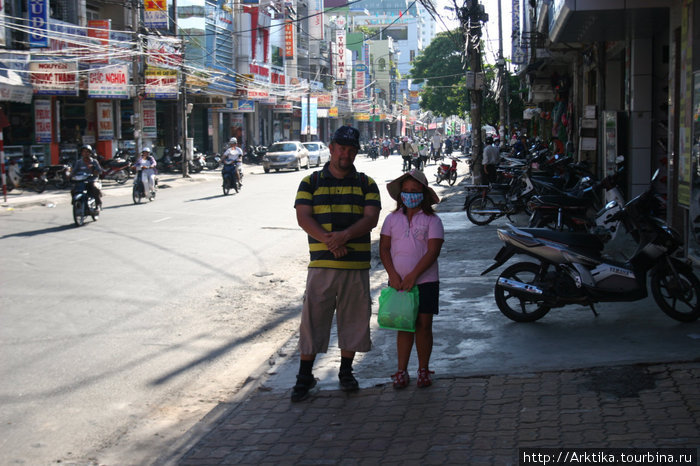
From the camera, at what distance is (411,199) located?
5266mm

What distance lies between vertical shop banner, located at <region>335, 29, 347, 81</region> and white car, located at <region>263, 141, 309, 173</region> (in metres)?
34.5

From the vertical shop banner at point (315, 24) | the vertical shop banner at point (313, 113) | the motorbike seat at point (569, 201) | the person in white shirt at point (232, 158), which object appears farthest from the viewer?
the vertical shop banner at point (315, 24)

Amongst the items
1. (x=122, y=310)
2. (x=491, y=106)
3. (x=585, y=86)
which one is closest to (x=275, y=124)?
(x=491, y=106)

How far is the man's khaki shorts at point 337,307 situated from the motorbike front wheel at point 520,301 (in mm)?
2196

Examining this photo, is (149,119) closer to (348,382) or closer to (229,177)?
(229,177)

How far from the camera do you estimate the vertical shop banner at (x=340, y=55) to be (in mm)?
71812

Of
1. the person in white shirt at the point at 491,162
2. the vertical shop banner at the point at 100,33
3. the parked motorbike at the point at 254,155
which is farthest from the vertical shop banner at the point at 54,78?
the parked motorbike at the point at 254,155

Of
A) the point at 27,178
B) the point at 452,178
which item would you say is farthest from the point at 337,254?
the point at 452,178

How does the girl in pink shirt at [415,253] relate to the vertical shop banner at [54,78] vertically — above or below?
below

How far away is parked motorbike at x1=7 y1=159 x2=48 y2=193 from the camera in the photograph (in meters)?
24.1

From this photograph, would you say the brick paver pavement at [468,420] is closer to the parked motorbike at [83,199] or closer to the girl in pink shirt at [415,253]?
the girl in pink shirt at [415,253]

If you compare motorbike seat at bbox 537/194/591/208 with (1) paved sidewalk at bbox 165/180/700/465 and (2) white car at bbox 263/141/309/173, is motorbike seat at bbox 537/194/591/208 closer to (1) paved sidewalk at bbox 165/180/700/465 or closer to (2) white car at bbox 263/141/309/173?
(1) paved sidewalk at bbox 165/180/700/465

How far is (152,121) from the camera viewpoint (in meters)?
34.9

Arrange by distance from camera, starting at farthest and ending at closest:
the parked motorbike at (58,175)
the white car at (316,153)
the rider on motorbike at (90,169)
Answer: the white car at (316,153) → the parked motorbike at (58,175) → the rider on motorbike at (90,169)
